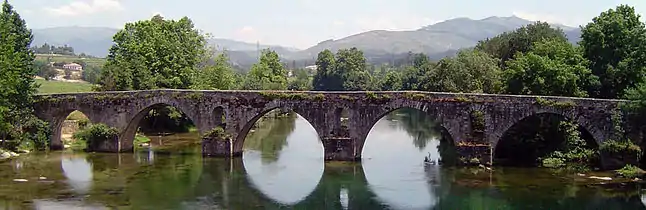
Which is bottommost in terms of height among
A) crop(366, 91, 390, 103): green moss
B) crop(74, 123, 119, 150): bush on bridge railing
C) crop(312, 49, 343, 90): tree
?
crop(74, 123, 119, 150): bush on bridge railing

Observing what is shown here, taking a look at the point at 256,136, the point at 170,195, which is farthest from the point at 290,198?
the point at 256,136

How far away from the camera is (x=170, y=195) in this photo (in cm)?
3347

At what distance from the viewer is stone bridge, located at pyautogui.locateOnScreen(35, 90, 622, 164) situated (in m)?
37.5

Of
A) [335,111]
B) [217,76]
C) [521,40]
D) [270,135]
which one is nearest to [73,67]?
[217,76]

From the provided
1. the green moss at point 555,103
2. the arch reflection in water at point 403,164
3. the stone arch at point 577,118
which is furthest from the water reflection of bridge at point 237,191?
the green moss at point 555,103

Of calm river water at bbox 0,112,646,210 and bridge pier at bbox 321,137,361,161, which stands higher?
bridge pier at bbox 321,137,361,161

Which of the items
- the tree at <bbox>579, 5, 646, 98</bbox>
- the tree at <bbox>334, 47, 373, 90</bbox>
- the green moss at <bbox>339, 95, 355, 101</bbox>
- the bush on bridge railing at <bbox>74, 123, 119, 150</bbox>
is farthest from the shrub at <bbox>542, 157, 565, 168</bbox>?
the tree at <bbox>334, 47, 373, 90</bbox>

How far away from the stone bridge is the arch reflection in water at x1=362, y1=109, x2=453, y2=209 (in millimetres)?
2402

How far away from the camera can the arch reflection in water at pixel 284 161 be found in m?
35.2

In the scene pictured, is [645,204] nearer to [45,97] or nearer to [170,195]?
[170,195]

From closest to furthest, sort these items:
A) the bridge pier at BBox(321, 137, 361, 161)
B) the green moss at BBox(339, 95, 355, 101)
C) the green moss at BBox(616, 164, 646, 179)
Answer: the green moss at BBox(616, 164, 646, 179) < the green moss at BBox(339, 95, 355, 101) < the bridge pier at BBox(321, 137, 361, 161)

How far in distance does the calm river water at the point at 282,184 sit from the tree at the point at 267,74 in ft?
97.5

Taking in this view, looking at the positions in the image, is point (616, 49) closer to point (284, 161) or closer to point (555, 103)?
point (555, 103)

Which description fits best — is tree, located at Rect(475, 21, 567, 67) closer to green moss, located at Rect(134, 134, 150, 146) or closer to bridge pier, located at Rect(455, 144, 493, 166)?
bridge pier, located at Rect(455, 144, 493, 166)
